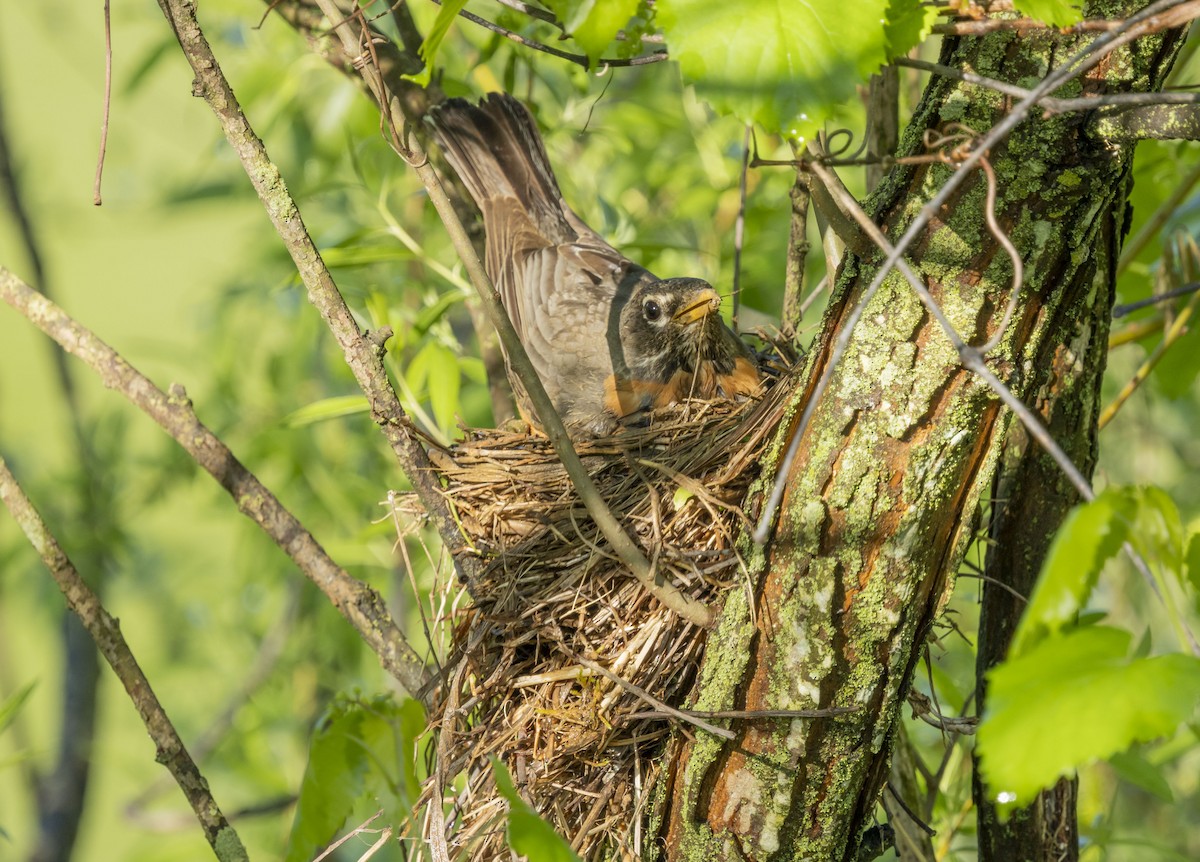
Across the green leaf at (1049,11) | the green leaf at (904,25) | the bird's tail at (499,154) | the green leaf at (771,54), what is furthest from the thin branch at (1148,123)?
the bird's tail at (499,154)

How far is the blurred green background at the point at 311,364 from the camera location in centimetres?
368

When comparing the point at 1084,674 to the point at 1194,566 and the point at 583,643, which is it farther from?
the point at 583,643

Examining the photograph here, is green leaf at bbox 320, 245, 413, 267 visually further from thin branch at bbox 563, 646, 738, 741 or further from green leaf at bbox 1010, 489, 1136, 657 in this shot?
green leaf at bbox 1010, 489, 1136, 657

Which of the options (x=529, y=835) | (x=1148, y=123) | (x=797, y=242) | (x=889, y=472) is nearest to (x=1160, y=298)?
(x=797, y=242)

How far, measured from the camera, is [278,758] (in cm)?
555

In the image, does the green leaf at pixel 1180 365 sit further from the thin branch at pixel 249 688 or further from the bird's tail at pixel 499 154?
the thin branch at pixel 249 688

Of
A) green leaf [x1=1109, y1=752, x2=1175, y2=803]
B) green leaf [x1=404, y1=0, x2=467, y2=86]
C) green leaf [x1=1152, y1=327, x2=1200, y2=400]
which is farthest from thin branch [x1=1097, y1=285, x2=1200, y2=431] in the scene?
green leaf [x1=404, y1=0, x2=467, y2=86]

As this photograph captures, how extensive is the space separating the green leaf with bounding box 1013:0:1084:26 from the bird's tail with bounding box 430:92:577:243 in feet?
8.72

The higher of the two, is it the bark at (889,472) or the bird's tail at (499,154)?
the bird's tail at (499,154)

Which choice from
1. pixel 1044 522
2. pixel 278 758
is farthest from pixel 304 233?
pixel 278 758

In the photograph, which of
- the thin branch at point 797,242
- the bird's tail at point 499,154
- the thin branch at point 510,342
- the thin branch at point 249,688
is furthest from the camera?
the thin branch at point 249,688

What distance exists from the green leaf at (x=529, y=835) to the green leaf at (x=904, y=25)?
1.11m

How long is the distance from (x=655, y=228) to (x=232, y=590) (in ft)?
11.0

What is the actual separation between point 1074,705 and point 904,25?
0.97 m
